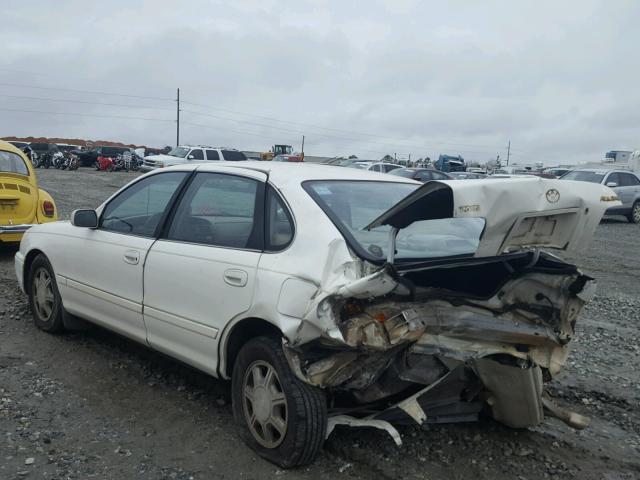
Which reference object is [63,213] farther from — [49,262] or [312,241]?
[312,241]

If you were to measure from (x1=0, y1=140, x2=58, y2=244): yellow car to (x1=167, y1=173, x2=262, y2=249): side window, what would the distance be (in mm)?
5710

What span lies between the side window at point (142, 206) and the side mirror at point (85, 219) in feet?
Answer: 0.27

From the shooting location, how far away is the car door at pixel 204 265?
11.7ft

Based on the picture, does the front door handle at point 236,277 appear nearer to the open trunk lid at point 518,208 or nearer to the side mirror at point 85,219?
the open trunk lid at point 518,208

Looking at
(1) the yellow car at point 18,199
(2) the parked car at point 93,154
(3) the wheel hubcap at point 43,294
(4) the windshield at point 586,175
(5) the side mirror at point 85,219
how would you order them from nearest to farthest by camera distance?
(5) the side mirror at point 85,219
(3) the wheel hubcap at point 43,294
(1) the yellow car at point 18,199
(4) the windshield at point 586,175
(2) the parked car at point 93,154

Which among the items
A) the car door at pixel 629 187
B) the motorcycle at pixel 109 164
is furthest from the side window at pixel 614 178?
the motorcycle at pixel 109 164

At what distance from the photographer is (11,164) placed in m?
9.41

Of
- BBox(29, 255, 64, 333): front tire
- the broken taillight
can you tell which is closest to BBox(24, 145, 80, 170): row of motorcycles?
the broken taillight

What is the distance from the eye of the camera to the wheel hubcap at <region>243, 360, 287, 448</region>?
334cm

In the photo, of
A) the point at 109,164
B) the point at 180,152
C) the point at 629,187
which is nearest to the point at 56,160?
the point at 109,164

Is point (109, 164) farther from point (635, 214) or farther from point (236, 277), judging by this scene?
point (236, 277)

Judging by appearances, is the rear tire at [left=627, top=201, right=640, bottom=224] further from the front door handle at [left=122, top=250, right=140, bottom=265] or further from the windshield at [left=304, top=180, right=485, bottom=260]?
the front door handle at [left=122, top=250, right=140, bottom=265]

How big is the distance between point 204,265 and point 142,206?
4.03 ft

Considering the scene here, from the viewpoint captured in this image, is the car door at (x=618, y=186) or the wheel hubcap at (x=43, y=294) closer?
the wheel hubcap at (x=43, y=294)
